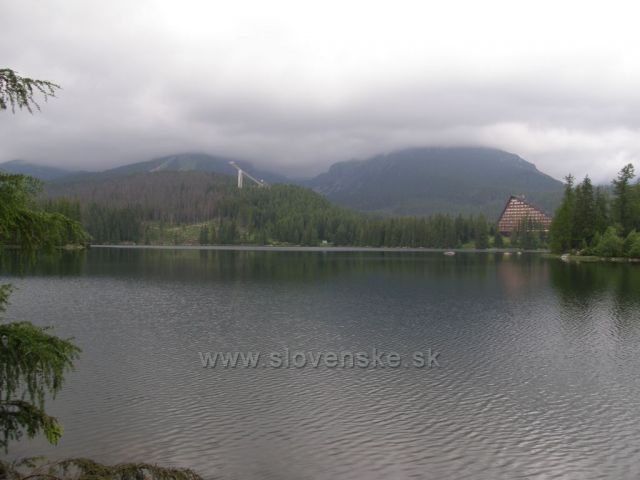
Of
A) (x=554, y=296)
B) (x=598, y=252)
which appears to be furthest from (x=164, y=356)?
(x=598, y=252)

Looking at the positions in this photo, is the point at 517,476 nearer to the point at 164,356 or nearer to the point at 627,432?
the point at 627,432

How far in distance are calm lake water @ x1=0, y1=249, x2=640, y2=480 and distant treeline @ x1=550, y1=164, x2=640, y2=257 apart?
108 metres

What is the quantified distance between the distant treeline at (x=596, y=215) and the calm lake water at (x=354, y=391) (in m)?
108

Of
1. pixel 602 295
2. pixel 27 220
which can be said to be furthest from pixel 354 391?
pixel 602 295

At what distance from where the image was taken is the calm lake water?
2336 cm

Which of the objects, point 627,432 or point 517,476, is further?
point 627,432

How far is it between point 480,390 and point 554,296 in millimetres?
53489

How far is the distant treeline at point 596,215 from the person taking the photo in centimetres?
16225

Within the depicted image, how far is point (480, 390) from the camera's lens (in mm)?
33469

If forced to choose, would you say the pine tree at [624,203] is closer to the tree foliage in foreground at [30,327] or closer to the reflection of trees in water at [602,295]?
the reflection of trees in water at [602,295]

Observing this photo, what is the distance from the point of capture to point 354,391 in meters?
32.9

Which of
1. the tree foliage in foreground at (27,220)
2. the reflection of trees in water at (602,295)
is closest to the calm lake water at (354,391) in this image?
the reflection of trees in water at (602,295)

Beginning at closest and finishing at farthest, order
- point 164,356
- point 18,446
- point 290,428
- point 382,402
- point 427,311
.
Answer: point 18,446, point 290,428, point 382,402, point 164,356, point 427,311

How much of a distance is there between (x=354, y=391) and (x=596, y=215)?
526ft
